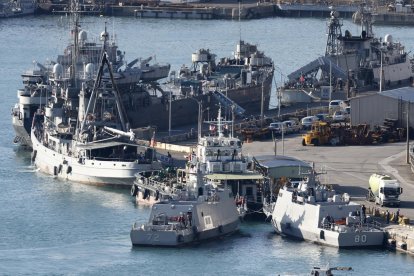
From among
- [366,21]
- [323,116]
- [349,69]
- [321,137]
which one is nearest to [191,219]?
[321,137]

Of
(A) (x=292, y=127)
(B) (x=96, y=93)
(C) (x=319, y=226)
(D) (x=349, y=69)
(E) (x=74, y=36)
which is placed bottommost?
(C) (x=319, y=226)

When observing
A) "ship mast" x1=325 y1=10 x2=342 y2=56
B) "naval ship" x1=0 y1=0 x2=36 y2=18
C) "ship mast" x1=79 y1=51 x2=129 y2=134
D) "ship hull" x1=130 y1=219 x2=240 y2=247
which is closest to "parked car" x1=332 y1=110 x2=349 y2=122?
"ship mast" x1=79 y1=51 x2=129 y2=134

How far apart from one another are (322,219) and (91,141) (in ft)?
61.6

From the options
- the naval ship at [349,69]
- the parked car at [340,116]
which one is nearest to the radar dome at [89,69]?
the parked car at [340,116]

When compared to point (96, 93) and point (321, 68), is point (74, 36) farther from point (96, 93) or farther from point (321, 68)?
point (321, 68)

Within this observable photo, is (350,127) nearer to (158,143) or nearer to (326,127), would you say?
(326,127)

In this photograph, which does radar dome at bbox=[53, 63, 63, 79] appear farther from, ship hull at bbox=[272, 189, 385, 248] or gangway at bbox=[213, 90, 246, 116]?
ship hull at bbox=[272, 189, 385, 248]

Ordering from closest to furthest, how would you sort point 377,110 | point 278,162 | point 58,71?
point 278,162
point 377,110
point 58,71

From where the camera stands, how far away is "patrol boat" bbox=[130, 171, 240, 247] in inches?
2704

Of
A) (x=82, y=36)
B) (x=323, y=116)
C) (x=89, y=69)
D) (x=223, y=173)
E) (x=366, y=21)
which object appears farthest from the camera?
(x=366, y=21)

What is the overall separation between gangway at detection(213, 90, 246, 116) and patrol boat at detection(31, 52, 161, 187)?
9296 millimetres

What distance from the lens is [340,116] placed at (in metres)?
96.1

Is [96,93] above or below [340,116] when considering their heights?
above

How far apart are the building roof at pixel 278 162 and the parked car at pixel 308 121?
1528cm
